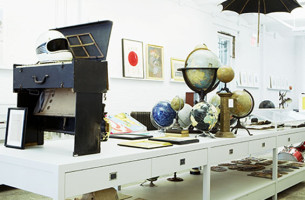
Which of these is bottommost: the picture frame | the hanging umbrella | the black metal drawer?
the black metal drawer

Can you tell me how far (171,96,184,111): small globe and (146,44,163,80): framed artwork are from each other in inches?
147

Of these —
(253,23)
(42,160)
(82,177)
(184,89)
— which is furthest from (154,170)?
(253,23)

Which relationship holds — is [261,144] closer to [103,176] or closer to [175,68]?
[103,176]

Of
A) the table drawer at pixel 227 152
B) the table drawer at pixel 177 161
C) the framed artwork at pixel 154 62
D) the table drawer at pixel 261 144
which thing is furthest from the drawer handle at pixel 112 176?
the framed artwork at pixel 154 62

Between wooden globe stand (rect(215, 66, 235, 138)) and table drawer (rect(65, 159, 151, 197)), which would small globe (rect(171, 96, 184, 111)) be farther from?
table drawer (rect(65, 159, 151, 197))

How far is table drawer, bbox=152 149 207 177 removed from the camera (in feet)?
6.87

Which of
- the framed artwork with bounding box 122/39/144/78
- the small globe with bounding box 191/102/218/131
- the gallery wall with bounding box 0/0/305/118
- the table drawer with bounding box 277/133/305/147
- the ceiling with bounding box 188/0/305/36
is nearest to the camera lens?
the small globe with bounding box 191/102/218/131

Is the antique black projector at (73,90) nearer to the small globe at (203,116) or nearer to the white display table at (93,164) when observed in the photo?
the white display table at (93,164)

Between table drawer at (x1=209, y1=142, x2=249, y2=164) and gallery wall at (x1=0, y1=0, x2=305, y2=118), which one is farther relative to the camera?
gallery wall at (x1=0, y1=0, x2=305, y2=118)

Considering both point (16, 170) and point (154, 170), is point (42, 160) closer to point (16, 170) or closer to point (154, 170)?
point (16, 170)

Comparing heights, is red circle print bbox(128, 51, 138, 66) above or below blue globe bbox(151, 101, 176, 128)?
above

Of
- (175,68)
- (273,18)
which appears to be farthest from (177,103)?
(273,18)

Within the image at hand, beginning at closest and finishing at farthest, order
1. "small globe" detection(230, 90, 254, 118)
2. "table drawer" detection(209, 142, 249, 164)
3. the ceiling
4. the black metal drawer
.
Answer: the black metal drawer → "table drawer" detection(209, 142, 249, 164) → "small globe" detection(230, 90, 254, 118) → the ceiling

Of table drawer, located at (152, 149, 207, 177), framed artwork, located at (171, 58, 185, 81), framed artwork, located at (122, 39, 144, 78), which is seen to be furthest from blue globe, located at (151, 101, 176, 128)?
framed artwork, located at (171, 58, 185, 81)
